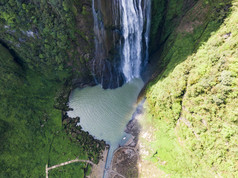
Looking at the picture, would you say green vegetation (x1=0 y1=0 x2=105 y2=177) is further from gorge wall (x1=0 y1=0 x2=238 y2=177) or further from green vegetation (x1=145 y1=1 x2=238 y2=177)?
green vegetation (x1=145 y1=1 x2=238 y2=177)

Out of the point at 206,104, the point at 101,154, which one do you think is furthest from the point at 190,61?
the point at 101,154

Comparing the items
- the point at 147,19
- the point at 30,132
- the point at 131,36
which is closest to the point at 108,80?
the point at 131,36

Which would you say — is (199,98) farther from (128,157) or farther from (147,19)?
A: (147,19)

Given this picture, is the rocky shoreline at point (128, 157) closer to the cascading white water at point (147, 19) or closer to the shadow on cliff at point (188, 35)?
the shadow on cliff at point (188, 35)

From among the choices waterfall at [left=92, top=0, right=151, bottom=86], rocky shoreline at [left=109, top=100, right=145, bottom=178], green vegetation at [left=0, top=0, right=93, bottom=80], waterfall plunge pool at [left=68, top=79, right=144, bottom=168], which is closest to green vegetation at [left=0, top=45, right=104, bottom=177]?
waterfall plunge pool at [left=68, top=79, right=144, bottom=168]

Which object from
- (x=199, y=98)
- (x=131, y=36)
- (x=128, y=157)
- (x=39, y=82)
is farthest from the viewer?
(x=39, y=82)

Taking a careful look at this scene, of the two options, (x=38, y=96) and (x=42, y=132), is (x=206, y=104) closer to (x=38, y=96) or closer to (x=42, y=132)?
(x=42, y=132)
